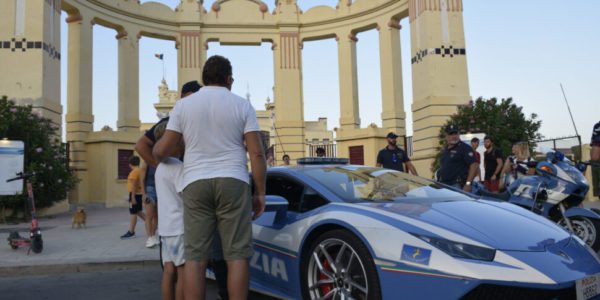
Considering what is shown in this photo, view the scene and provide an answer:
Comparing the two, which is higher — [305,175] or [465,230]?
[305,175]

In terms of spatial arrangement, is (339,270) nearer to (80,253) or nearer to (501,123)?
(80,253)

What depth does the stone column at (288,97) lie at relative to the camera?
945 inches

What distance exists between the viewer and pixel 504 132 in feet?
52.2

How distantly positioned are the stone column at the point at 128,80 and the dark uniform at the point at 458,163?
61.2 feet

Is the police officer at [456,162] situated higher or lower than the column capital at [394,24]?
lower

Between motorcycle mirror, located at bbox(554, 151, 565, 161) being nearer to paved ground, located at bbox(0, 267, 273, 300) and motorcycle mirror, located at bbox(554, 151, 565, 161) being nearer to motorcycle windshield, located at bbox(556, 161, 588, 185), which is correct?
motorcycle windshield, located at bbox(556, 161, 588, 185)

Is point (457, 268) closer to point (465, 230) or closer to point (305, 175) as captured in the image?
point (465, 230)

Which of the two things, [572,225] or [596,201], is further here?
[596,201]

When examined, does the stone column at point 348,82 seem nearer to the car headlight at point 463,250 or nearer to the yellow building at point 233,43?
the yellow building at point 233,43

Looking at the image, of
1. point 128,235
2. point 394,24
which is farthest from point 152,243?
point 394,24

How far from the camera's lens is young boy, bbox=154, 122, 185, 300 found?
3.25 metres

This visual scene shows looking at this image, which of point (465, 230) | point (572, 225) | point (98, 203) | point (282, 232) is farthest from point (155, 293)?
point (98, 203)

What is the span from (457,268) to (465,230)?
38 cm

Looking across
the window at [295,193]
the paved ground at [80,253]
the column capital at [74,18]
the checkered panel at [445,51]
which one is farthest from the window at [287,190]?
the column capital at [74,18]
